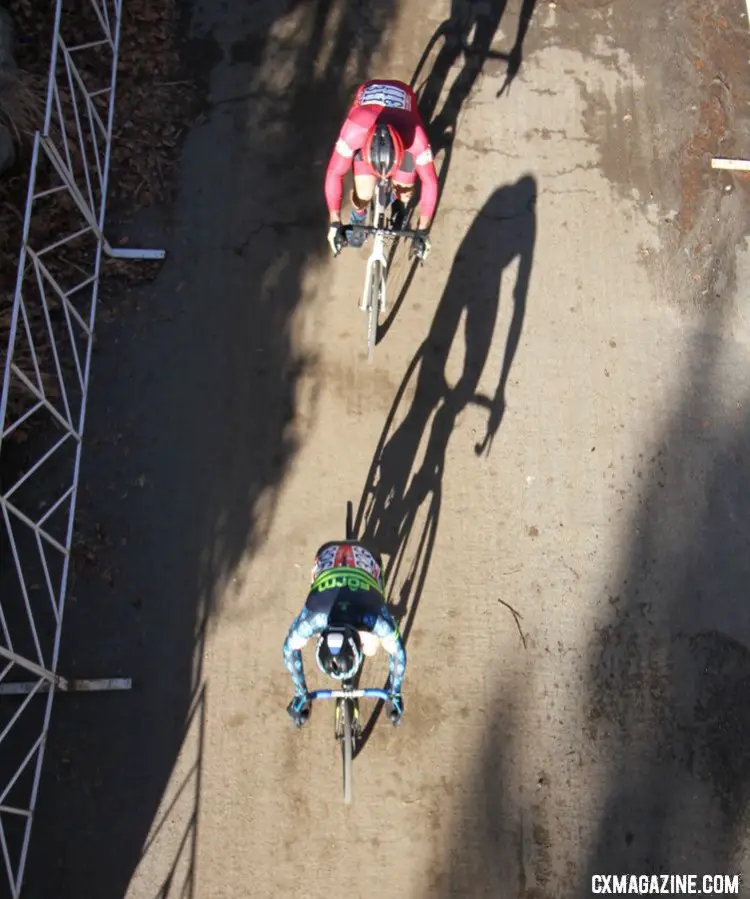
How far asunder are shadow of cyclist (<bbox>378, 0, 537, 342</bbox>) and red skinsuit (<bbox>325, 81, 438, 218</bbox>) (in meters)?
1.53

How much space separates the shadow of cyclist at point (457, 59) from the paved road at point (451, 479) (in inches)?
1.4

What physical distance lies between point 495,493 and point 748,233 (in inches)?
156

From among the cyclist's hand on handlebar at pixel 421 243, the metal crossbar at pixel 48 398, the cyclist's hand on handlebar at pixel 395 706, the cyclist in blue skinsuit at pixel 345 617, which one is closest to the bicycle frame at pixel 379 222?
the cyclist's hand on handlebar at pixel 421 243

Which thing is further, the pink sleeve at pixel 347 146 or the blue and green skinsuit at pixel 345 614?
the pink sleeve at pixel 347 146

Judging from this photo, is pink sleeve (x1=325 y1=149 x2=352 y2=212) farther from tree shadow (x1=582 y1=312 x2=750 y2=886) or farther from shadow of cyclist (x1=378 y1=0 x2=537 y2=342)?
tree shadow (x1=582 y1=312 x2=750 y2=886)

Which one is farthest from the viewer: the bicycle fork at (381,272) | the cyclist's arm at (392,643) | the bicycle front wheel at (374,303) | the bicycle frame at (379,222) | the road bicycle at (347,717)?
the bicycle front wheel at (374,303)

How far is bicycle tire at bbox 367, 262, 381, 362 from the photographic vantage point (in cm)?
630

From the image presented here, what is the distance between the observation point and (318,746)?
18.8 feet

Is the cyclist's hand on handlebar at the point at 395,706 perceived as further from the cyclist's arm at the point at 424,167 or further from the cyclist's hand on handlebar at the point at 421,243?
the cyclist's arm at the point at 424,167

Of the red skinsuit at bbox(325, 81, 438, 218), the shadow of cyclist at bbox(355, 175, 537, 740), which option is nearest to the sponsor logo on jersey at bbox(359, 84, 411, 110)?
the red skinsuit at bbox(325, 81, 438, 218)

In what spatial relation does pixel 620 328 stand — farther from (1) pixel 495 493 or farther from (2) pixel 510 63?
(2) pixel 510 63

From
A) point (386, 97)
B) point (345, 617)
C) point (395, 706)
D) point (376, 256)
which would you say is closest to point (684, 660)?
point (395, 706)

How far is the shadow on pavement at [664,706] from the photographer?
223 inches

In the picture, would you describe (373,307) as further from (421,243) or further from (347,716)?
(347,716)
